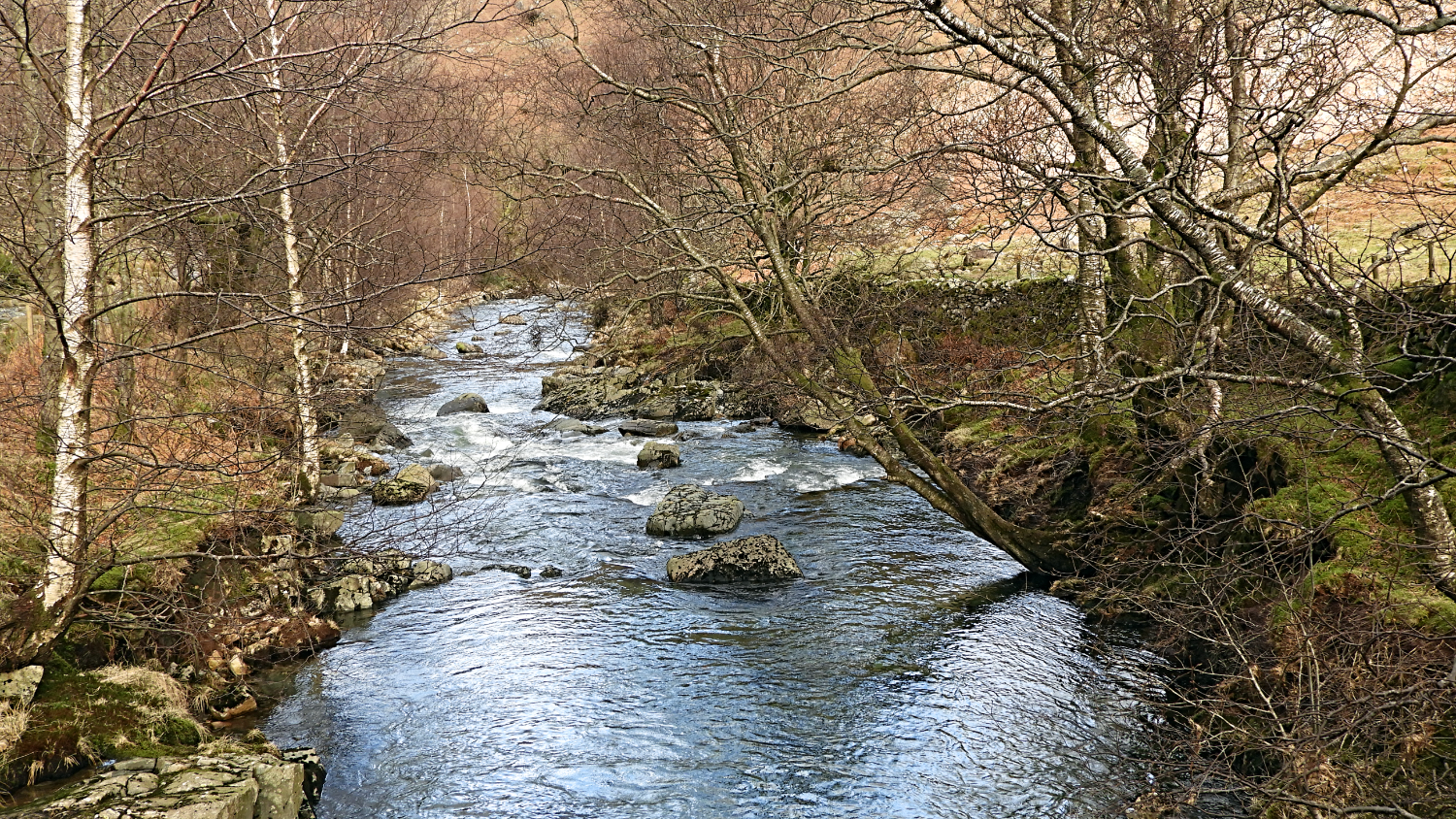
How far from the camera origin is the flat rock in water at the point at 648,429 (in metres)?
18.9

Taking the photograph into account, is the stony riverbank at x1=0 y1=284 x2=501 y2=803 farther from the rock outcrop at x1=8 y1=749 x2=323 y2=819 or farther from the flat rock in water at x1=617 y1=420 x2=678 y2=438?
the flat rock in water at x1=617 y1=420 x2=678 y2=438

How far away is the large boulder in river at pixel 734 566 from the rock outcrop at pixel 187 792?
17.7ft

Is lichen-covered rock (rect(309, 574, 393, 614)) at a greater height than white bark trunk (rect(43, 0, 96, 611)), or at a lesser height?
lesser

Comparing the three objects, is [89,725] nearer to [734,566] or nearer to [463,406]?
[734,566]

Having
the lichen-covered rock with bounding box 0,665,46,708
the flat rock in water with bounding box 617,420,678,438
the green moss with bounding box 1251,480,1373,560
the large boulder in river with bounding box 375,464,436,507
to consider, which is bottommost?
the lichen-covered rock with bounding box 0,665,46,708

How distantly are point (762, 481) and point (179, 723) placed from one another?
382 inches

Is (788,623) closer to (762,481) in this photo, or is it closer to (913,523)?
(913,523)

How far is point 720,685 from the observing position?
855 cm

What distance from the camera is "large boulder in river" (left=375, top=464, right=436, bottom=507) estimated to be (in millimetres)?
13805

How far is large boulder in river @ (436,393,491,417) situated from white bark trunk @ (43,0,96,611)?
1485 cm

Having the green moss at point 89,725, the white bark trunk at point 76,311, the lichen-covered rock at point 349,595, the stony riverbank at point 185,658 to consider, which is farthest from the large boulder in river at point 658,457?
the white bark trunk at point 76,311

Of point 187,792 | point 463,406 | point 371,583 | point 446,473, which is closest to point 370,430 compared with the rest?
point 463,406

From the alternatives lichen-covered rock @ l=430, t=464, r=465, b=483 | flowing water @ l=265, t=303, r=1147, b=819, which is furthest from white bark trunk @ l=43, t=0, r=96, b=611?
lichen-covered rock @ l=430, t=464, r=465, b=483

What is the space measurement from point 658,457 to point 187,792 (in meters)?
11.2
